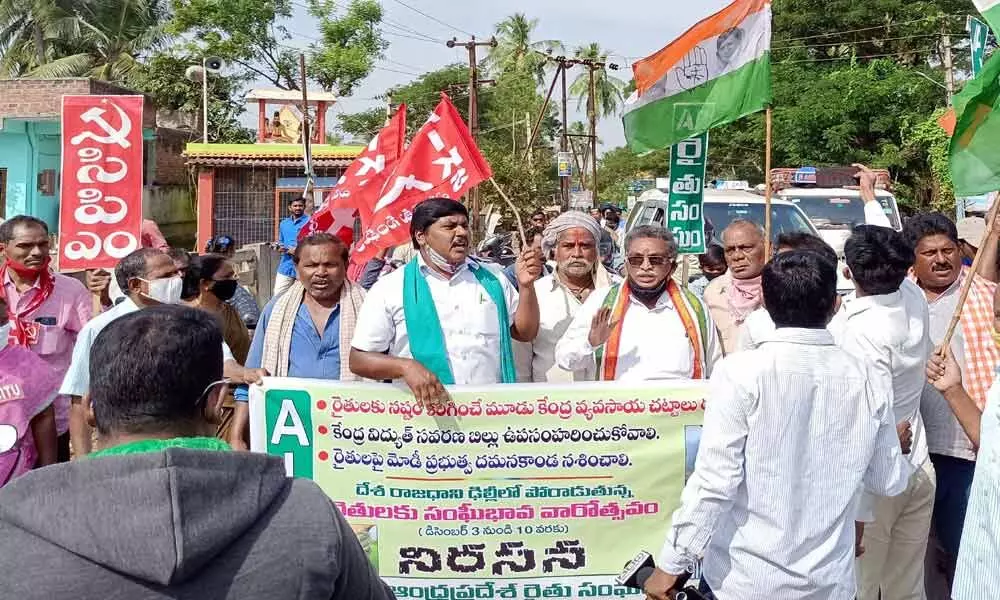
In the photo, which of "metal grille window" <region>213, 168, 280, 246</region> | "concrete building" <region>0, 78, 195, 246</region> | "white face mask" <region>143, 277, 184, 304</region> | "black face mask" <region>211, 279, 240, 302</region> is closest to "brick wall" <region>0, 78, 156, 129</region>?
"concrete building" <region>0, 78, 195, 246</region>

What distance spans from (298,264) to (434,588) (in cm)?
156

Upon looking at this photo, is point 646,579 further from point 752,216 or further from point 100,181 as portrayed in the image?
point 752,216

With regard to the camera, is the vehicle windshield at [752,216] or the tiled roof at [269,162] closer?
the vehicle windshield at [752,216]

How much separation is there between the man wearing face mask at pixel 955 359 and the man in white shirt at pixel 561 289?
1433 mm

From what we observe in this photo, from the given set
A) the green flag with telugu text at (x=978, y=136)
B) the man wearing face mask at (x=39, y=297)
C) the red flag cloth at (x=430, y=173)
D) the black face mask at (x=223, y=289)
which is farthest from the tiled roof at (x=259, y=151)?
the green flag with telugu text at (x=978, y=136)

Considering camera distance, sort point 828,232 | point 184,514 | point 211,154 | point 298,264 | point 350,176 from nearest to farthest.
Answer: point 184,514
point 298,264
point 350,176
point 828,232
point 211,154

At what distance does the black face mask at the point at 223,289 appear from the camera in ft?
16.1

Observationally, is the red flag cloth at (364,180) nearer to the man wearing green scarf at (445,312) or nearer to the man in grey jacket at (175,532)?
the man wearing green scarf at (445,312)

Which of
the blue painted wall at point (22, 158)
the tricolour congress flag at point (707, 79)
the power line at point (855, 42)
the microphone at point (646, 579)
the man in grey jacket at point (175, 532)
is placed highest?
the power line at point (855, 42)

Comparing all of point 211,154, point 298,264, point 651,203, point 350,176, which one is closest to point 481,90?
point 211,154

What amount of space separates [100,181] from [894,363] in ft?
14.8

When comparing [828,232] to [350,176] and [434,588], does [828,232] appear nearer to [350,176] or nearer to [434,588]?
[350,176]

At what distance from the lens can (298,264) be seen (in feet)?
14.3

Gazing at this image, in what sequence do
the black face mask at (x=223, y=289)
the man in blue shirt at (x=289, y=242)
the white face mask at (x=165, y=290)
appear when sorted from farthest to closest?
1. the man in blue shirt at (x=289, y=242)
2. the black face mask at (x=223, y=289)
3. the white face mask at (x=165, y=290)
